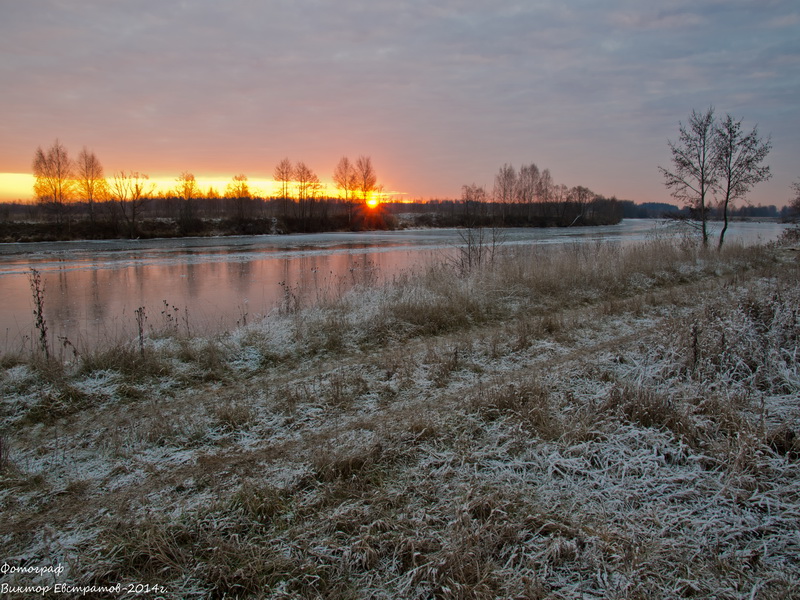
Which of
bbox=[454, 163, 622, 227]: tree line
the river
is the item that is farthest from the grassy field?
bbox=[454, 163, 622, 227]: tree line

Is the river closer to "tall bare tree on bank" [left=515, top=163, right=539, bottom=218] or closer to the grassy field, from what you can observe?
the grassy field

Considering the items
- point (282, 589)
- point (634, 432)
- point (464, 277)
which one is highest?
point (464, 277)

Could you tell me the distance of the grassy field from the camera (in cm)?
272

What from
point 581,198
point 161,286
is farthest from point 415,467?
point 581,198

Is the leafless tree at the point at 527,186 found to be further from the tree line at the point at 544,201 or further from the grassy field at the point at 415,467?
the grassy field at the point at 415,467

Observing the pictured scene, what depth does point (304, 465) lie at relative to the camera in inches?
150

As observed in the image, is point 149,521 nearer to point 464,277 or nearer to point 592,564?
point 592,564

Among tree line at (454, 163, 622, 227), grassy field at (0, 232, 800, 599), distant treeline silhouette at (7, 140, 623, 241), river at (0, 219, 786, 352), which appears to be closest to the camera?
grassy field at (0, 232, 800, 599)

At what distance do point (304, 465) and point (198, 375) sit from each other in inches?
128

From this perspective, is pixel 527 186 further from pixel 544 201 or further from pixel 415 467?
pixel 415 467

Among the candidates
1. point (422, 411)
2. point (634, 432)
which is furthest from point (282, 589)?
point (634, 432)

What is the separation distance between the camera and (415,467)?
3783 mm

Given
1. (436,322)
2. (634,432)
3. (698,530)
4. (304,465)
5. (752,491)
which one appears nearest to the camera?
(698,530)

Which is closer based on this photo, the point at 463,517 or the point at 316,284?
the point at 463,517
